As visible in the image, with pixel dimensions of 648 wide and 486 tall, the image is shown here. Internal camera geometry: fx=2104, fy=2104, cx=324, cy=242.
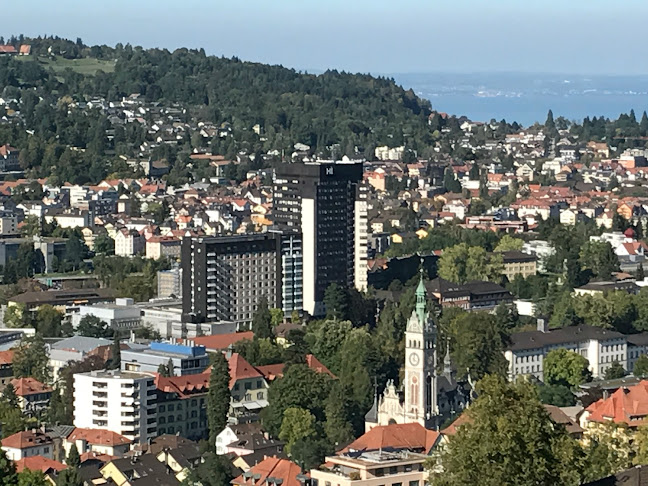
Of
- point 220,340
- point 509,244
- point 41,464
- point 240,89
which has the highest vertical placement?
point 240,89

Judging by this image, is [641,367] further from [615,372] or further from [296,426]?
[296,426]

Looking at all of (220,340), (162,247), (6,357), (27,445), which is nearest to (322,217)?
(220,340)

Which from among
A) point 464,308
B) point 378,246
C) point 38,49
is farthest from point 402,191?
point 38,49

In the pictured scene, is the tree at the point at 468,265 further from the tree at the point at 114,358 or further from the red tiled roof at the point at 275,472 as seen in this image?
the red tiled roof at the point at 275,472

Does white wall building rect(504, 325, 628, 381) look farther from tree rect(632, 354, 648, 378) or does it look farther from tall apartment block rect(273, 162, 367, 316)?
tall apartment block rect(273, 162, 367, 316)

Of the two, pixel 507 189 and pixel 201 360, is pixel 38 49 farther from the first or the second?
pixel 201 360

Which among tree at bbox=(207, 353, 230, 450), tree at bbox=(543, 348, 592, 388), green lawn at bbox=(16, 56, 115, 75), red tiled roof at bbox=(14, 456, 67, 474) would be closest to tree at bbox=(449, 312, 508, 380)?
tree at bbox=(543, 348, 592, 388)
